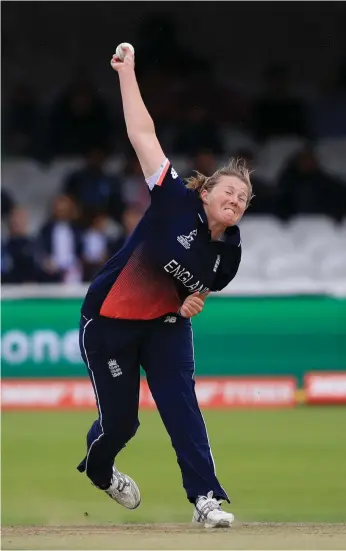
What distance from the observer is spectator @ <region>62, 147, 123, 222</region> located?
15789mm

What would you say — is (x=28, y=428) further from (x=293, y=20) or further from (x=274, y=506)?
(x=293, y=20)

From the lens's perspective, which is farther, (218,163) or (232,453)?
(218,163)

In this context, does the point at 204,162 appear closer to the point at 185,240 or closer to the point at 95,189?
the point at 95,189

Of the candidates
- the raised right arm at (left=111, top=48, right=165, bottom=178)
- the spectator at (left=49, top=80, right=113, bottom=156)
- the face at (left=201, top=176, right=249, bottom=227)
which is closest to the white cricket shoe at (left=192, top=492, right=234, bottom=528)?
the face at (left=201, top=176, right=249, bottom=227)

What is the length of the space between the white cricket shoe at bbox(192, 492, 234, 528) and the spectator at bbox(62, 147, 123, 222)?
31.4 ft

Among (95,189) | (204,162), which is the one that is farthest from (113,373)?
(95,189)

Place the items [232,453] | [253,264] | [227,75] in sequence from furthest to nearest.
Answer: [227,75], [253,264], [232,453]

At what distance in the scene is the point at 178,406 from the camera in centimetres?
633

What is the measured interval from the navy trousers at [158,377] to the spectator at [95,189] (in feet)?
30.5

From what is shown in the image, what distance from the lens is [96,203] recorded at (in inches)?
623

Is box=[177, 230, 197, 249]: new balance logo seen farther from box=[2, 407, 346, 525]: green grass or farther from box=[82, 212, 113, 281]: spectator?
box=[82, 212, 113, 281]: spectator

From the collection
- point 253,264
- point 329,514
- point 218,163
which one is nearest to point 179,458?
point 329,514

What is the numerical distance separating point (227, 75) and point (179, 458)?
11.9 m

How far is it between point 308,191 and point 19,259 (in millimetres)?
4125
